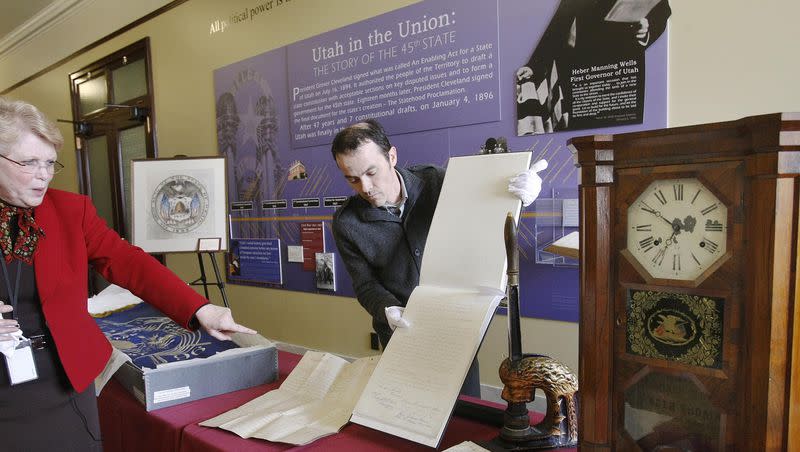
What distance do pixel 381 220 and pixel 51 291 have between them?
95 cm

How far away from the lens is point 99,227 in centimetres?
142

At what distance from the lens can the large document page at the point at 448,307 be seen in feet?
3.31

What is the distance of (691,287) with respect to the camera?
736mm

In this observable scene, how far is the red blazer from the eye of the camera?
4.15ft

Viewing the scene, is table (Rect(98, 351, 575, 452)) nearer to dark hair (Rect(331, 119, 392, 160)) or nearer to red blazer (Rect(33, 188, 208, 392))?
red blazer (Rect(33, 188, 208, 392))

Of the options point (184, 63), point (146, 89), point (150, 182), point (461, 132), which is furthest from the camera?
point (146, 89)

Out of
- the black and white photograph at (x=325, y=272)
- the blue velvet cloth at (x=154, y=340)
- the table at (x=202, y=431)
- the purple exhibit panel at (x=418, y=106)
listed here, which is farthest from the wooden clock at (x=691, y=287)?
the black and white photograph at (x=325, y=272)

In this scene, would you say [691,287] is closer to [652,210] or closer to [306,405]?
[652,210]

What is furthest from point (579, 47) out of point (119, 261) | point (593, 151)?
point (119, 261)

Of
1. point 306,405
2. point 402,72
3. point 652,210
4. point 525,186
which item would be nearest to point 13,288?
point 306,405

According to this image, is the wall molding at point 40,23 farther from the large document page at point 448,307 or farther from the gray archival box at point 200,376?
the large document page at point 448,307

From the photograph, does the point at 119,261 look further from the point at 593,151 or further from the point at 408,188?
the point at 593,151

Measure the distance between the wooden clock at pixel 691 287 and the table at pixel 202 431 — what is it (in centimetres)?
38

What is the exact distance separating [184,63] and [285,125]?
1475 millimetres
